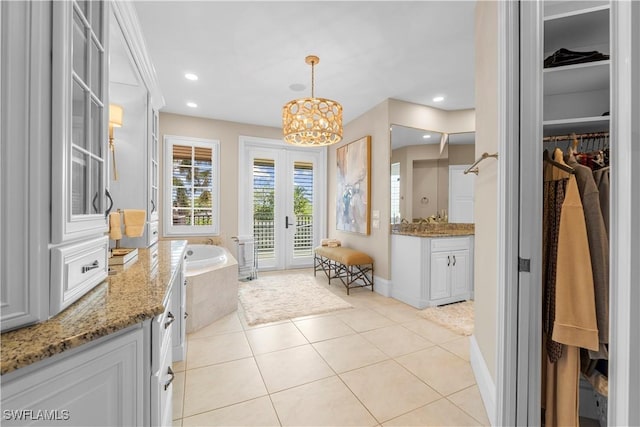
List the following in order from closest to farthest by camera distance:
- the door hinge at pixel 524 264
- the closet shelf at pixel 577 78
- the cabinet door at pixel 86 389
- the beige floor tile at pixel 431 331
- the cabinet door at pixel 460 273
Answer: the cabinet door at pixel 86 389 < the door hinge at pixel 524 264 < the closet shelf at pixel 577 78 < the beige floor tile at pixel 431 331 < the cabinet door at pixel 460 273

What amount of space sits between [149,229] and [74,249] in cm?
141

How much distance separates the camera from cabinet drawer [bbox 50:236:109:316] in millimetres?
833

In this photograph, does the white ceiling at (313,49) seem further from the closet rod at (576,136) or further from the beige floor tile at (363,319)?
the beige floor tile at (363,319)

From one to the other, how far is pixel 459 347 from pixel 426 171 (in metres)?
2.36

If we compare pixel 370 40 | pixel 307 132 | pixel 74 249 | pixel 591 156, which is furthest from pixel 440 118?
pixel 74 249

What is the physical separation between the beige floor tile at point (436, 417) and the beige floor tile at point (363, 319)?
1080 millimetres

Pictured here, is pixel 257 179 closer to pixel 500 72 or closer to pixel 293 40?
pixel 293 40

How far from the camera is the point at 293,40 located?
8.07 ft

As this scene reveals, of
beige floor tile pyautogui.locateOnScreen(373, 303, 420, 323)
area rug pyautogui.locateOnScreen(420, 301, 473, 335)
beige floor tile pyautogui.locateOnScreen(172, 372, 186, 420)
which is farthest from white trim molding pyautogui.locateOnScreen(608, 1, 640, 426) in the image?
beige floor tile pyautogui.locateOnScreen(373, 303, 420, 323)

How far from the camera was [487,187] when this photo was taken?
178 centimetres

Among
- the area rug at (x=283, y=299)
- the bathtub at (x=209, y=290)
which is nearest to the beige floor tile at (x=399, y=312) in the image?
the area rug at (x=283, y=299)

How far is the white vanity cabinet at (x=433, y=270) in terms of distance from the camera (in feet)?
10.7

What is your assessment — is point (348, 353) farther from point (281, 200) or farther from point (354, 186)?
point (281, 200)

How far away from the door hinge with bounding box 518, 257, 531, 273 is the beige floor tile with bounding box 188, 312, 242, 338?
2377 mm
